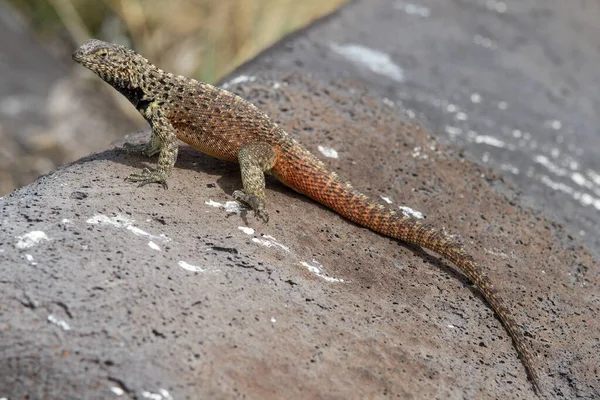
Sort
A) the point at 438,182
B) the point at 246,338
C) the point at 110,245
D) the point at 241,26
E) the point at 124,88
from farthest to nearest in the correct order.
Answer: the point at 241,26 < the point at 438,182 < the point at 124,88 < the point at 110,245 < the point at 246,338

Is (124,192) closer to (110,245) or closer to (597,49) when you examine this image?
(110,245)

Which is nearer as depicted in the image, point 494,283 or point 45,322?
point 45,322

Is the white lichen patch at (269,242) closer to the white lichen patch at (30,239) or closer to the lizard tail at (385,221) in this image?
the lizard tail at (385,221)

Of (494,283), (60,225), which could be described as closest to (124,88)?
(60,225)

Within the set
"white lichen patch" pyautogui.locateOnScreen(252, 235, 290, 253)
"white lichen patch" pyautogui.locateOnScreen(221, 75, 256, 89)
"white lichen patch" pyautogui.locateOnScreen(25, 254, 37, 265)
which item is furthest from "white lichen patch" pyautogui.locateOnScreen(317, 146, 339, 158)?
"white lichen patch" pyautogui.locateOnScreen(25, 254, 37, 265)

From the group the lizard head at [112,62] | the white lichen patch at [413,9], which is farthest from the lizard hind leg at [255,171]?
the white lichen patch at [413,9]

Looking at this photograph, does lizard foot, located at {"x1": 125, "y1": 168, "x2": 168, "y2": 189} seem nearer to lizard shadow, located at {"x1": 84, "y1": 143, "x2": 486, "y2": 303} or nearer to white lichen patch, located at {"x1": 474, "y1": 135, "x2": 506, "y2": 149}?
lizard shadow, located at {"x1": 84, "y1": 143, "x2": 486, "y2": 303}
